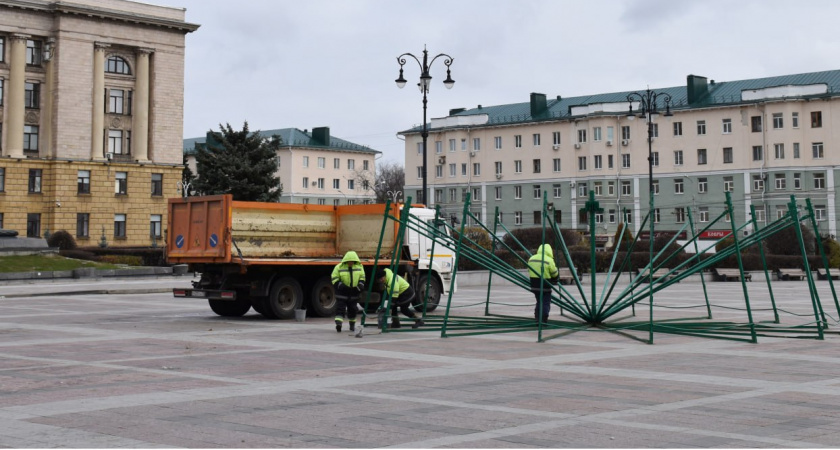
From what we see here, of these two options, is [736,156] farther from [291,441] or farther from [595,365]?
[291,441]

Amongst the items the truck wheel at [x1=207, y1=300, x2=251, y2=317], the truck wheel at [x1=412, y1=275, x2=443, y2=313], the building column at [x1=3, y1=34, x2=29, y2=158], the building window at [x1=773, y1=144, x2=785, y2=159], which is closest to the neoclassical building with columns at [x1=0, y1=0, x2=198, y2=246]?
the building column at [x1=3, y1=34, x2=29, y2=158]

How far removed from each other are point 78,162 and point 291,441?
6670 cm

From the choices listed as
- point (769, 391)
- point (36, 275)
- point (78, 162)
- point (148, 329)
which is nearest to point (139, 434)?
point (769, 391)

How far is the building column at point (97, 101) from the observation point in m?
70.6

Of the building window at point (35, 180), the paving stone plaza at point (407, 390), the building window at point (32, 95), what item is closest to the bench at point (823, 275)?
the paving stone plaza at point (407, 390)

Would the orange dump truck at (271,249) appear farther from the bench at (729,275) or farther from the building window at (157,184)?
the building window at (157,184)

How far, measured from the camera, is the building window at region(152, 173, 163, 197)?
73.7 m

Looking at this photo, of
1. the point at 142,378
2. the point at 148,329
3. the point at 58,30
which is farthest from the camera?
A: the point at 58,30

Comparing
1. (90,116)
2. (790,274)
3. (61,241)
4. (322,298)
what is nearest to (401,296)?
(322,298)

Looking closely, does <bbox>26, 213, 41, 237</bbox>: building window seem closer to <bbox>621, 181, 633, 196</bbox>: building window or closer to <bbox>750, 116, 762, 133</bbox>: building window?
<bbox>621, 181, 633, 196</bbox>: building window

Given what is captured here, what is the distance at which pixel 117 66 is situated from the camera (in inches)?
2857

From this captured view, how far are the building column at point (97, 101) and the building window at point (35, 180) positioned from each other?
12.3 feet

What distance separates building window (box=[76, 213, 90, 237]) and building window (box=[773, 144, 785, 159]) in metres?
54.0

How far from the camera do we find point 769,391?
1023cm
